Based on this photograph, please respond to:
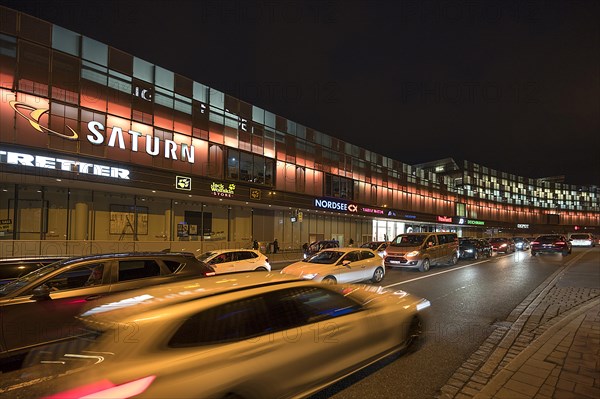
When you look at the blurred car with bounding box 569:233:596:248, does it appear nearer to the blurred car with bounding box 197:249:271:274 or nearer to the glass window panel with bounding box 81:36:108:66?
the blurred car with bounding box 197:249:271:274

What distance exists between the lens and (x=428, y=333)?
638 cm

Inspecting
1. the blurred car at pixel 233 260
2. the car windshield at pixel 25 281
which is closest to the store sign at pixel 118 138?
the blurred car at pixel 233 260

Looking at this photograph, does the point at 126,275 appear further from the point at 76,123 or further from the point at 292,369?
the point at 76,123

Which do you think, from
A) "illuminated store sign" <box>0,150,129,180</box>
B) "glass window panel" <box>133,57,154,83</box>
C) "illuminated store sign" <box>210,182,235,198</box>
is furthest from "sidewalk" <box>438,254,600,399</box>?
"glass window panel" <box>133,57,154,83</box>

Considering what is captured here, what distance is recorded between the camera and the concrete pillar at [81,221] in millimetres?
20094

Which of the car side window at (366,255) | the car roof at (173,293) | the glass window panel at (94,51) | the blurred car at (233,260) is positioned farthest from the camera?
the glass window panel at (94,51)

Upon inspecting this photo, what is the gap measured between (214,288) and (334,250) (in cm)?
924

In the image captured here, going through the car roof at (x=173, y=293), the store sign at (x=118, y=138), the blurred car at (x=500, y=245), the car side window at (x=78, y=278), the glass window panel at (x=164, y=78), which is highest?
the glass window panel at (x=164, y=78)

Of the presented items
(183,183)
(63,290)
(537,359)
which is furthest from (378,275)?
(183,183)

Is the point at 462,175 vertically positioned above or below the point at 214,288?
above

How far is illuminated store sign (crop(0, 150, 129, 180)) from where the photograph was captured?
16.2 metres

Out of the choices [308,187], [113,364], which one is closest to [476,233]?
[308,187]

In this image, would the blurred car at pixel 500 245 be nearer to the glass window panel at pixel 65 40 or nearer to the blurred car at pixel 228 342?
the blurred car at pixel 228 342

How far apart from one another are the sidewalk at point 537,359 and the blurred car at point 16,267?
753 centimetres
